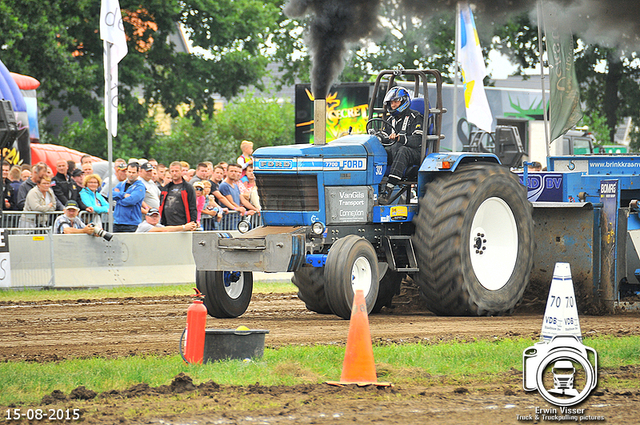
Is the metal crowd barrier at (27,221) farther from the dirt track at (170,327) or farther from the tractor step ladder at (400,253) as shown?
the tractor step ladder at (400,253)

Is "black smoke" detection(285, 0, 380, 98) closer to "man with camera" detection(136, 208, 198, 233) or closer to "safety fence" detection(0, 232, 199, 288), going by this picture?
"man with camera" detection(136, 208, 198, 233)

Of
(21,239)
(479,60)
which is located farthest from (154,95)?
(21,239)

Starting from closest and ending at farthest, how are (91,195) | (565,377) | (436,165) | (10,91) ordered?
1. (565,377)
2. (436,165)
3. (91,195)
4. (10,91)

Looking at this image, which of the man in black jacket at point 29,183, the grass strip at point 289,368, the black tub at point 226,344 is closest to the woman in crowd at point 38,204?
the man in black jacket at point 29,183

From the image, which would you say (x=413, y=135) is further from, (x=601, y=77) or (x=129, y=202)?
(x=601, y=77)

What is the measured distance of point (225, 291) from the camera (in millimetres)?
9492

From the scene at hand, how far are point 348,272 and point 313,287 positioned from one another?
1.28 m

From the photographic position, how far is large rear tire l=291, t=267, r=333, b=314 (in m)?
9.73

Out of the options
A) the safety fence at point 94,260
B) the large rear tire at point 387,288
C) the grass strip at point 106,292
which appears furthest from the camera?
the safety fence at point 94,260

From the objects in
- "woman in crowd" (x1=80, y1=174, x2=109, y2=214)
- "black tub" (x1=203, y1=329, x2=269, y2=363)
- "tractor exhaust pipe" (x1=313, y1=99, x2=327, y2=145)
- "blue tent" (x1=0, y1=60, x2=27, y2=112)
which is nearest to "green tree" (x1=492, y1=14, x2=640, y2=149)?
"blue tent" (x1=0, y1=60, x2=27, y2=112)

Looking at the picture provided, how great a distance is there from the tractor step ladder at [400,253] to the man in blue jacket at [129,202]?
5702mm

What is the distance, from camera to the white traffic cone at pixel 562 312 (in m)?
6.32

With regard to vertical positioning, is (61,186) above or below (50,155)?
below

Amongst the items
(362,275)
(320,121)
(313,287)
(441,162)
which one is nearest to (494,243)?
(441,162)
